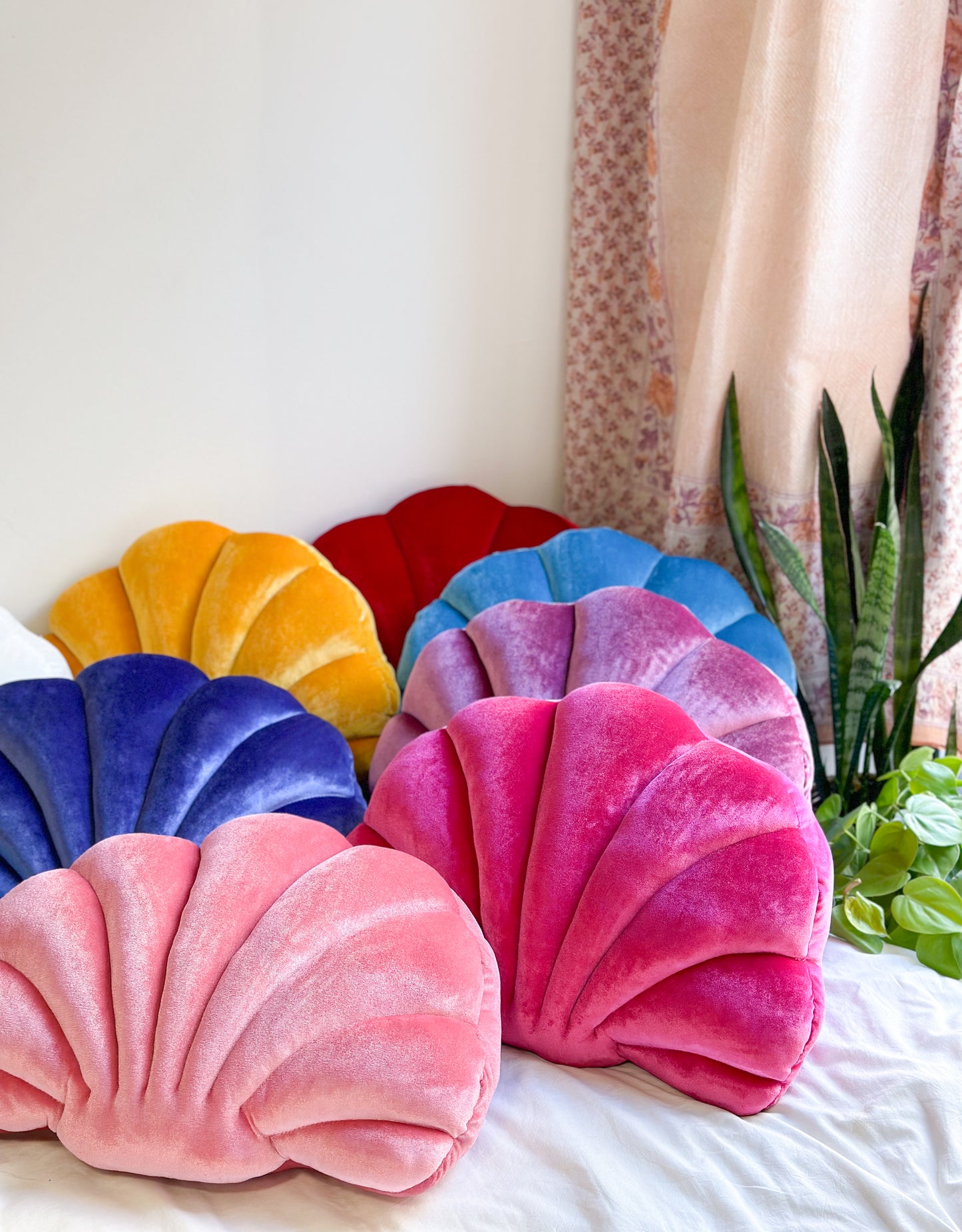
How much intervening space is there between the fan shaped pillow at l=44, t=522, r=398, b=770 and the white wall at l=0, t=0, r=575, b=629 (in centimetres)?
11

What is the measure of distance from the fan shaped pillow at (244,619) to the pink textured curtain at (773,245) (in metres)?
0.60

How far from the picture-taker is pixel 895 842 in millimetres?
1228

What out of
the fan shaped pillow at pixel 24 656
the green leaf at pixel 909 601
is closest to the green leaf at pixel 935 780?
the green leaf at pixel 909 601

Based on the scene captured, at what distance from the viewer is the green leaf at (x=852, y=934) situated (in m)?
1.15

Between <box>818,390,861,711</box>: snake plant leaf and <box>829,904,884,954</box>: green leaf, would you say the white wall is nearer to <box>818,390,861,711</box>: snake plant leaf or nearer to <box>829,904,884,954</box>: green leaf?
<box>818,390,861,711</box>: snake plant leaf

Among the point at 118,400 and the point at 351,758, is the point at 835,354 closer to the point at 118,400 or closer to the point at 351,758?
the point at 351,758

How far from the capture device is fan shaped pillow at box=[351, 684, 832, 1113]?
36.7 inches

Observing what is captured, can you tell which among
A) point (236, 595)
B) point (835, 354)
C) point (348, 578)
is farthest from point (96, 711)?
point (835, 354)

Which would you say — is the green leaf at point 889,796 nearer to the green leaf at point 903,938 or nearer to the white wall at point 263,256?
the green leaf at point 903,938

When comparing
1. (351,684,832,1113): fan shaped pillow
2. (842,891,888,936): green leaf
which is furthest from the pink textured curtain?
(351,684,832,1113): fan shaped pillow

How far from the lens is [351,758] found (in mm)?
1343

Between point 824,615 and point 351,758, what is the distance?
2.57 ft

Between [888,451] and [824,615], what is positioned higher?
[888,451]

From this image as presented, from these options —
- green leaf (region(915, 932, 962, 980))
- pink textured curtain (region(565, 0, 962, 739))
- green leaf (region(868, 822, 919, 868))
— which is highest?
pink textured curtain (region(565, 0, 962, 739))
